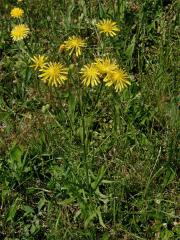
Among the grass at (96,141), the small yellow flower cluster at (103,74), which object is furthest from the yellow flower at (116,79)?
the grass at (96,141)

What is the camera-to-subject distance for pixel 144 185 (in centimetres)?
249

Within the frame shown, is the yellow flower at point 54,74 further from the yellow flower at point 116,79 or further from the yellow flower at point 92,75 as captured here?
the yellow flower at point 116,79

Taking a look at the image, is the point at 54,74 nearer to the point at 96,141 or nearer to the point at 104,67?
the point at 104,67

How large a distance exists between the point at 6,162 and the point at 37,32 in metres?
1.19

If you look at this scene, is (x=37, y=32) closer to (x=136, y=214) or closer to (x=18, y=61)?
(x=18, y=61)

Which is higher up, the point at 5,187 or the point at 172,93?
the point at 172,93

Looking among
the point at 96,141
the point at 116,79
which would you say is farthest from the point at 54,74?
the point at 96,141

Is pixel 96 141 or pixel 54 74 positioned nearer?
pixel 54 74

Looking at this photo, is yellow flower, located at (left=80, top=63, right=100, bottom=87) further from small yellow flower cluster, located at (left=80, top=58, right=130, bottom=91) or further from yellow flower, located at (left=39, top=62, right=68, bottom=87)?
yellow flower, located at (left=39, top=62, right=68, bottom=87)

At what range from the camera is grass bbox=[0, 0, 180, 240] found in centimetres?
241

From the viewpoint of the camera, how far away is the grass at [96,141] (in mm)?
2414

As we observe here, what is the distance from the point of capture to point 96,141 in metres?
2.82

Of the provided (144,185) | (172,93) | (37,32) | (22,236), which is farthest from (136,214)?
(37,32)

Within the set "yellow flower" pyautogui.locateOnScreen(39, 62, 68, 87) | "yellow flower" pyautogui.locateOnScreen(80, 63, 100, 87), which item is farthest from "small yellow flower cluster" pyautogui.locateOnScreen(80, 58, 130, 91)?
"yellow flower" pyautogui.locateOnScreen(39, 62, 68, 87)
